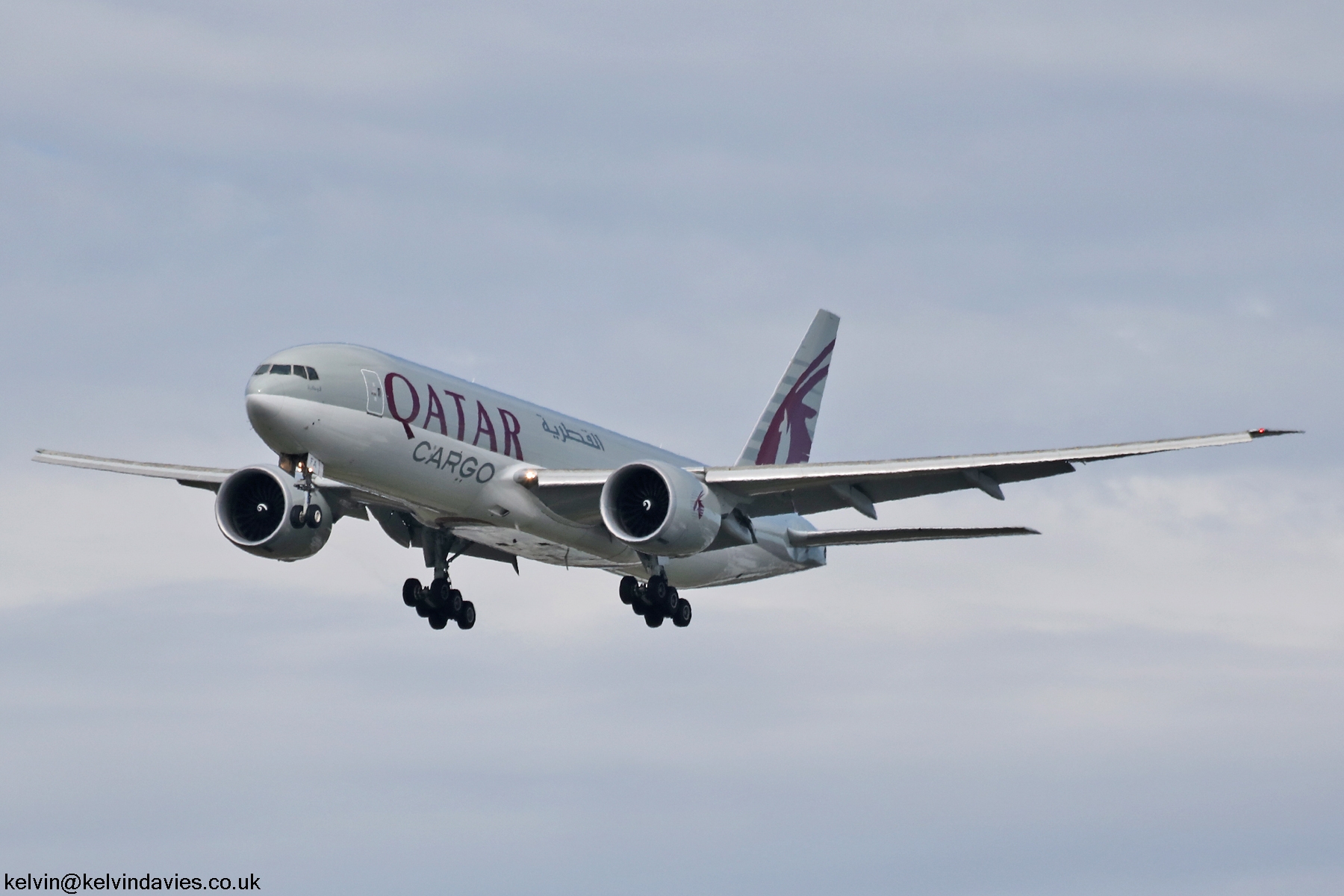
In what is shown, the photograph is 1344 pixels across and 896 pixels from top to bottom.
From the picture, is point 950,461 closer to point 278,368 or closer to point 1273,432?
point 1273,432

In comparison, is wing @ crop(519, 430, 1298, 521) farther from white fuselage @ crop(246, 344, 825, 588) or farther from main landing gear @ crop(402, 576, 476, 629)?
main landing gear @ crop(402, 576, 476, 629)

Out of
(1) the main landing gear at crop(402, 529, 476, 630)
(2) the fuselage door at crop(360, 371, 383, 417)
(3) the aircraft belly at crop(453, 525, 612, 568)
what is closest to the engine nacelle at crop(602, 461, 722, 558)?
(3) the aircraft belly at crop(453, 525, 612, 568)

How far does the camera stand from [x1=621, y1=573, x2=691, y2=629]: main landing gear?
40.9m

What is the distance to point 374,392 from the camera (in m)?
35.4

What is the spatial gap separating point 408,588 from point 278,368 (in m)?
A: 9.55

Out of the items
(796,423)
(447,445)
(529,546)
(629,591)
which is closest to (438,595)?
(529,546)

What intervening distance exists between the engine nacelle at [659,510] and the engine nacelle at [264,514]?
6573mm

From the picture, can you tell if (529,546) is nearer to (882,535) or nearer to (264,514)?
(264,514)

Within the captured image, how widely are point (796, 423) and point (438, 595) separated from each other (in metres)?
12.8

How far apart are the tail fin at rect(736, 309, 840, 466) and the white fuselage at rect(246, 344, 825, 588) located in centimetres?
610

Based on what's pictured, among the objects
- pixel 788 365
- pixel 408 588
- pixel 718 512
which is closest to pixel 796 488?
pixel 718 512

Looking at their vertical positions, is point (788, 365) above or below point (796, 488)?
above

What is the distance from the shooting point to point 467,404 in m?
37.5

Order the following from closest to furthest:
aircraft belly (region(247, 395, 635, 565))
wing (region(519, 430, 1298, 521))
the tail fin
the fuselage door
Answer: aircraft belly (region(247, 395, 635, 565))
the fuselage door
wing (region(519, 430, 1298, 521))
the tail fin
